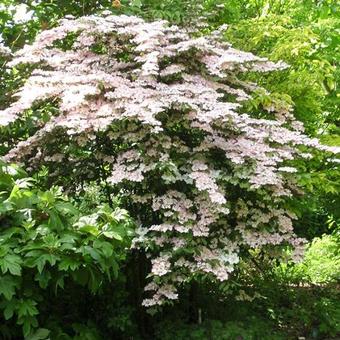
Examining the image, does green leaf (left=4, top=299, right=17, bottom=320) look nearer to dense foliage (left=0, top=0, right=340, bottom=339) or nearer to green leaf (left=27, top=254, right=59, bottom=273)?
dense foliage (left=0, top=0, right=340, bottom=339)

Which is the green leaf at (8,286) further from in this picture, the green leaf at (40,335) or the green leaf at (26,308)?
the green leaf at (40,335)

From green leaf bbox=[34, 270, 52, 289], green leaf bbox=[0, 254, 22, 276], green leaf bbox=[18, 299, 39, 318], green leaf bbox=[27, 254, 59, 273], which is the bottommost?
green leaf bbox=[18, 299, 39, 318]

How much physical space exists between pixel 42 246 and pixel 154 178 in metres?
1.03

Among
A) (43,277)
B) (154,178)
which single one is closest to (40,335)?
(43,277)

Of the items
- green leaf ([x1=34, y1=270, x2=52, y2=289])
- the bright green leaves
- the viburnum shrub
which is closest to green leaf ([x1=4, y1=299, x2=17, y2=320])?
the bright green leaves

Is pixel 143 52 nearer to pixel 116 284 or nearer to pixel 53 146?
pixel 53 146

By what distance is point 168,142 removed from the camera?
333 cm

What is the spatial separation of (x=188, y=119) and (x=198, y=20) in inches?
57.5

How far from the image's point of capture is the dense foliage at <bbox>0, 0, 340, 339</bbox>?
9.18 ft

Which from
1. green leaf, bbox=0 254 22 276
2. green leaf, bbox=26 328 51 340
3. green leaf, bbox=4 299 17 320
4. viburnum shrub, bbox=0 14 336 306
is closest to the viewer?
green leaf, bbox=0 254 22 276

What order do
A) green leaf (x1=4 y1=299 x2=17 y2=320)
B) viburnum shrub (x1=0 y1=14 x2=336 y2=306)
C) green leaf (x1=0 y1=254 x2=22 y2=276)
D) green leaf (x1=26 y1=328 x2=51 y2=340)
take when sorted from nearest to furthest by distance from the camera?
1. green leaf (x1=0 y1=254 x2=22 y2=276)
2. green leaf (x1=4 y1=299 x2=17 y2=320)
3. green leaf (x1=26 y1=328 x2=51 y2=340)
4. viburnum shrub (x1=0 y1=14 x2=336 y2=306)

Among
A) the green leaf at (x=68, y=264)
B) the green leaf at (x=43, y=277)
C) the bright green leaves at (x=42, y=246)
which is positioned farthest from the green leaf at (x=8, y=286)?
the green leaf at (x=68, y=264)

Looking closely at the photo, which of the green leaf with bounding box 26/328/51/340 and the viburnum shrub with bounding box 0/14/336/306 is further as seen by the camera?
the viburnum shrub with bounding box 0/14/336/306

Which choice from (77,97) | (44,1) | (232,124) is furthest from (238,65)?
(44,1)
